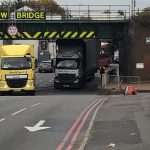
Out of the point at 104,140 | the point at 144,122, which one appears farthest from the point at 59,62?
the point at 104,140

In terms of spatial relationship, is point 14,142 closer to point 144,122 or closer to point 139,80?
point 144,122

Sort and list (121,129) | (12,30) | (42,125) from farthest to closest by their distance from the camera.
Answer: (12,30) → (42,125) → (121,129)

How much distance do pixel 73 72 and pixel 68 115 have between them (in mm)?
25705

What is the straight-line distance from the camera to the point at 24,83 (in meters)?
37.4

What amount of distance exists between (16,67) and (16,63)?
0.28 metres

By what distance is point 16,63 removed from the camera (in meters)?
36.8

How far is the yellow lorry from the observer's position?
3675 centimetres

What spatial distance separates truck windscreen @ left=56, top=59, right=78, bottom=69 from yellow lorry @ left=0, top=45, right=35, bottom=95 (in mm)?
9379

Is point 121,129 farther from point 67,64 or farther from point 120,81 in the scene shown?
point 67,64

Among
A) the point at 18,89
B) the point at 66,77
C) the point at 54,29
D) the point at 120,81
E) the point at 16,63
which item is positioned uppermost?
the point at 54,29

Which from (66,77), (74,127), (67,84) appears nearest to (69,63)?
(66,77)

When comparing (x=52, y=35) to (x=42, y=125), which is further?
(x=52, y=35)

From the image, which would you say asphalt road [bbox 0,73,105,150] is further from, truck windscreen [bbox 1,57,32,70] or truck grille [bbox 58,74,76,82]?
truck grille [bbox 58,74,76,82]

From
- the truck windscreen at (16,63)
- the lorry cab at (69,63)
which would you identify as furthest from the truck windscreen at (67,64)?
the truck windscreen at (16,63)
